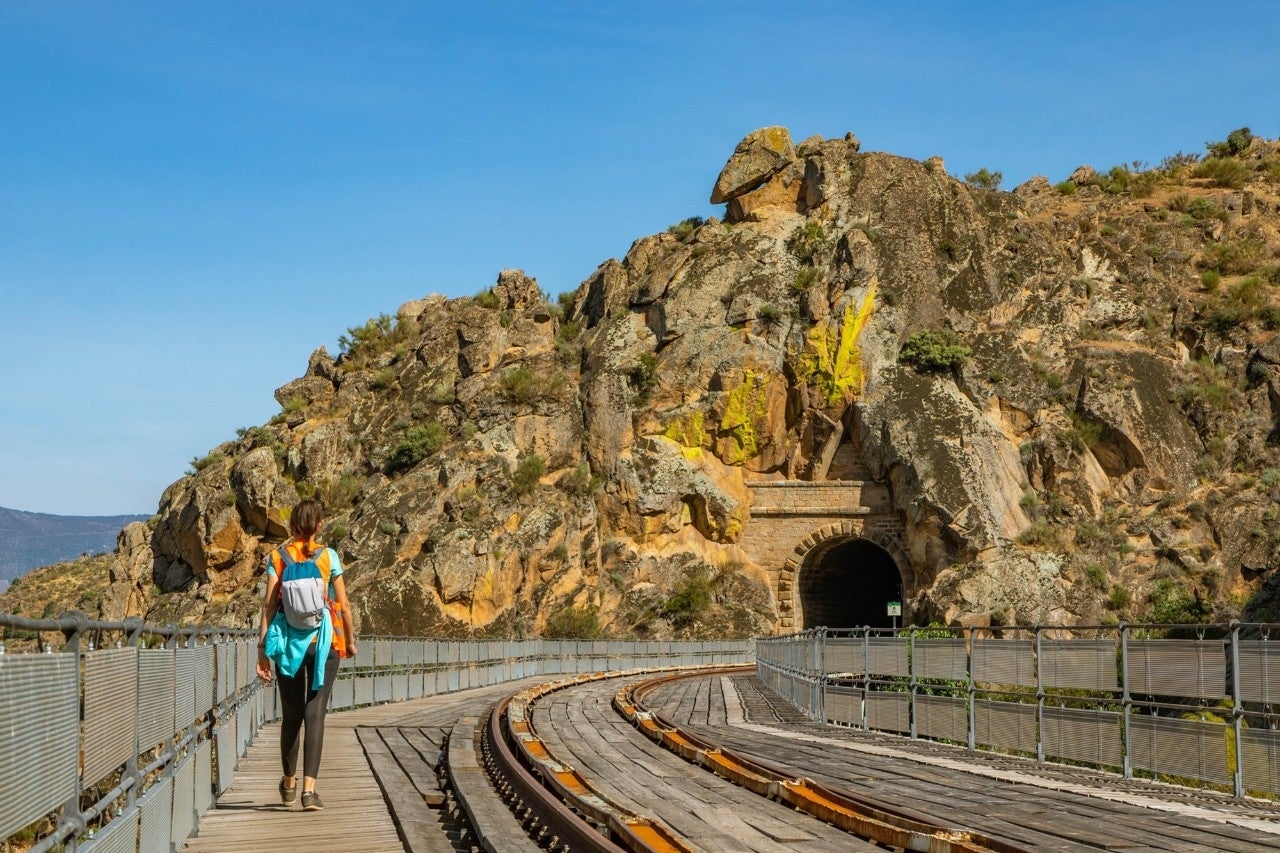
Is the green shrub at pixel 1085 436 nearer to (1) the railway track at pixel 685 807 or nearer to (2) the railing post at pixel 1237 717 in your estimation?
(1) the railway track at pixel 685 807

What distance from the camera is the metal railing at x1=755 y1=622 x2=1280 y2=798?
1088cm

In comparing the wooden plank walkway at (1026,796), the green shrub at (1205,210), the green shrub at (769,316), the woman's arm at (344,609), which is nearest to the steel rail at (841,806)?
the wooden plank walkway at (1026,796)

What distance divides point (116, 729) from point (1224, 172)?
73.0m

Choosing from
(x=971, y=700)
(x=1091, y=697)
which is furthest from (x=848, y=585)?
(x=1091, y=697)

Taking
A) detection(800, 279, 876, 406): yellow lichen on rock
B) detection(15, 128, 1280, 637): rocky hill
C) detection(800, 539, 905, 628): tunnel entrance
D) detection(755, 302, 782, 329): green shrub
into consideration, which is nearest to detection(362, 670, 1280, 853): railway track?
detection(15, 128, 1280, 637): rocky hill

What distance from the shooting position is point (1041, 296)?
57.1 metres

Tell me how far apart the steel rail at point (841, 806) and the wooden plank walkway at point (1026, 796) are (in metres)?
0.37

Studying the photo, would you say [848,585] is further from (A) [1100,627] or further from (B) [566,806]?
(B) [566,806]

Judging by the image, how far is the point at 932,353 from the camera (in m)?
53.6

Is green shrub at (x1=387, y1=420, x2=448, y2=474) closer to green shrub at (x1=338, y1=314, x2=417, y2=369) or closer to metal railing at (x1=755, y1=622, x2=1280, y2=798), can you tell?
green shrub at (x1=338, y1=314, x2=417, y2=369)

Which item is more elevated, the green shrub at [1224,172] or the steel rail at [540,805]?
the green shrub at [1224,172]

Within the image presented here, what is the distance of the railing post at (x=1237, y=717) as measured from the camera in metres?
10.7

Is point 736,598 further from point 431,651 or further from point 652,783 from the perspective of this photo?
point 652,783

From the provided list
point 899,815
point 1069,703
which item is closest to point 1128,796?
point 899,815
